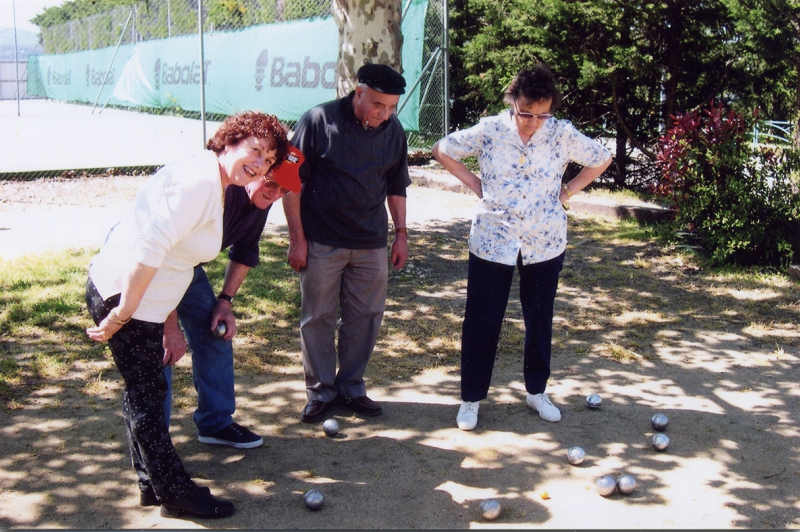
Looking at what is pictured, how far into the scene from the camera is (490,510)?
3.58 m

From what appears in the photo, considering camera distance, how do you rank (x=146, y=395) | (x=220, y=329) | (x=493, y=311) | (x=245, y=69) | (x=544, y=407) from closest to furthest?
1. (x=146, y=395)
2. (x=220, y=329)
3. (x=493, y=311)
4. (x=544, y=407)
5. (x=245, y=69)

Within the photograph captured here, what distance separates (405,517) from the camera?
3.66 m

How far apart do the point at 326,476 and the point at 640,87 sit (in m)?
8.79

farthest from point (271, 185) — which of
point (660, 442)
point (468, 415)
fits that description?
point (660, 442)

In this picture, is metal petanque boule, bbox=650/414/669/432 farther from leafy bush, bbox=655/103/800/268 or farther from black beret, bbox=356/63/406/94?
leafy bush, bbox=655/103/800/268

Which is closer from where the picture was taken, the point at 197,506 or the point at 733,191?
the point at 197,506

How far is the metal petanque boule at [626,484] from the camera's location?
3.81 m

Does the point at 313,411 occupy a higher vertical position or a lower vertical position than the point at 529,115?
lower

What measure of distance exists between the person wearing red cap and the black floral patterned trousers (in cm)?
21

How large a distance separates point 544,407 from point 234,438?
1.76 m

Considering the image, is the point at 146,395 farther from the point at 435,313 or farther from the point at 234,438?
the point at 435,313

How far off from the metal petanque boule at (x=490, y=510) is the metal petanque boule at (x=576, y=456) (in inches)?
26.6

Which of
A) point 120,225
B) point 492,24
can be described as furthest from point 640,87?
point 120,225

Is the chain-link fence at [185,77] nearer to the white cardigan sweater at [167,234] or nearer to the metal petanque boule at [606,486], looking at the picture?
the white cardigan sweater at [167,234]
